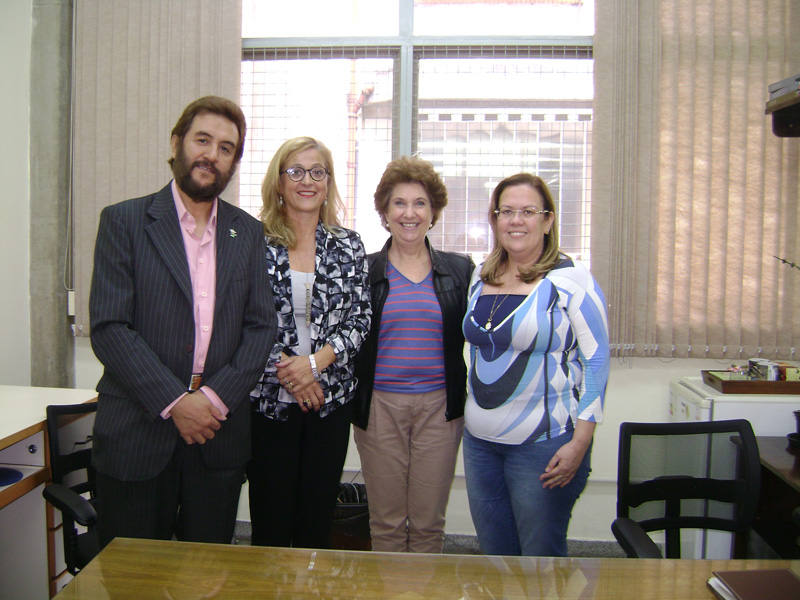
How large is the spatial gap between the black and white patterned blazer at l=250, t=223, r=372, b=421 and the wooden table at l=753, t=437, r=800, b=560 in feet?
4.64

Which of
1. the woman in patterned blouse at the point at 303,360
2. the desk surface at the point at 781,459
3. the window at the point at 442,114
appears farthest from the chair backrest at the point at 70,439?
the desk surface at the point at 781,459

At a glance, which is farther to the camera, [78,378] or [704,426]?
[78,378]

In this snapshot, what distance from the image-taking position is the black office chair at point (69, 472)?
160 centimetres

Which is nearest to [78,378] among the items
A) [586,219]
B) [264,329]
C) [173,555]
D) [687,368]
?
[264,329]

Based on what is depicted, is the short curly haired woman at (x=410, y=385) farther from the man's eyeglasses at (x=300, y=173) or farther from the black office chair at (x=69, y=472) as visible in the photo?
the black office chair at (x=69, y=472)

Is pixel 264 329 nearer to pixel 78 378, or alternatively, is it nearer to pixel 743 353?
pixel 78 378

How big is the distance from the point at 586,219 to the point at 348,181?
4.23ft

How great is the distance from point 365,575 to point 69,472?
1285mm

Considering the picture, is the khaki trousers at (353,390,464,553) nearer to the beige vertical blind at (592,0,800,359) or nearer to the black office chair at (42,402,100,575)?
the black office chair at (42,402,100,575)

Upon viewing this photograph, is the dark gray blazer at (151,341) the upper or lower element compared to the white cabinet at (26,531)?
upper

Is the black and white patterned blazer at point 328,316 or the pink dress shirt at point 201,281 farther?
the black and white patterned blazer at point 328,316

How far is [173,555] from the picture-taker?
3.71ft

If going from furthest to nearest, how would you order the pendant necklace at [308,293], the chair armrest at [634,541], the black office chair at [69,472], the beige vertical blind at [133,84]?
1. the beige vertical blind at [133,84]
2. the pendant necklace at [308,293]
3. the black office chair at [69,472]
4. the chair armrest at [634,541]

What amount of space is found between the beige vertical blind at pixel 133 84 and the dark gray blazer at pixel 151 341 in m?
1.62
